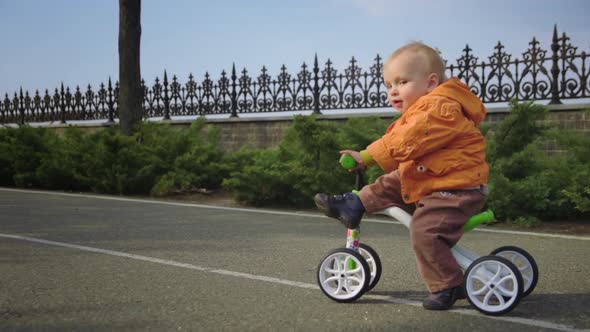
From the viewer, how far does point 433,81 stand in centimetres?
383

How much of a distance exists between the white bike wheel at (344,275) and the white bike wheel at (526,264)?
2.61 ft

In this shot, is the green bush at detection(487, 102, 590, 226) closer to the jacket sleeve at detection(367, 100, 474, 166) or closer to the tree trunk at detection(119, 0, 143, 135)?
the jacket sleeve at detection(367, 100, 474, 166)

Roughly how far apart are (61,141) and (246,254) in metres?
10.0

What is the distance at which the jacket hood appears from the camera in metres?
3.71

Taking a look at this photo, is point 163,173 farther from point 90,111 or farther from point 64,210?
point 90,111

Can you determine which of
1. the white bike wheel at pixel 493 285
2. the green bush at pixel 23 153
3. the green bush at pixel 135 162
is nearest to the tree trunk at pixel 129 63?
the green bush at pixel 135 162

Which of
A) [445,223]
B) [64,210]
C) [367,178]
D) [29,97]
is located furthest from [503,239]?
[29,97]

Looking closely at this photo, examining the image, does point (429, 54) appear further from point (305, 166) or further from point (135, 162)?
point (135, 162)

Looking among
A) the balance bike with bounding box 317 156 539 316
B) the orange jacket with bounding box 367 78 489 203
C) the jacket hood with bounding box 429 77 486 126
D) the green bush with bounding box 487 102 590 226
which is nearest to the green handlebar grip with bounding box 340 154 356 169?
the balance bike with bounding box 317 156 539 316

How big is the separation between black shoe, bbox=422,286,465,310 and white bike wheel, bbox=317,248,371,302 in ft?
1.27

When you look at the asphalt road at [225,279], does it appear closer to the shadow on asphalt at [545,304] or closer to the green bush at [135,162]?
the shadow on asphalt at [545,304]

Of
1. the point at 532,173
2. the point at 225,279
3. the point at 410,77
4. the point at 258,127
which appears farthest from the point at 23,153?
the point at 410,77

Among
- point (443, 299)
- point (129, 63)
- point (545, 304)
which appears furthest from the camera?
point (129, 63)

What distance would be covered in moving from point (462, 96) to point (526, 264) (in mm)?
1114
